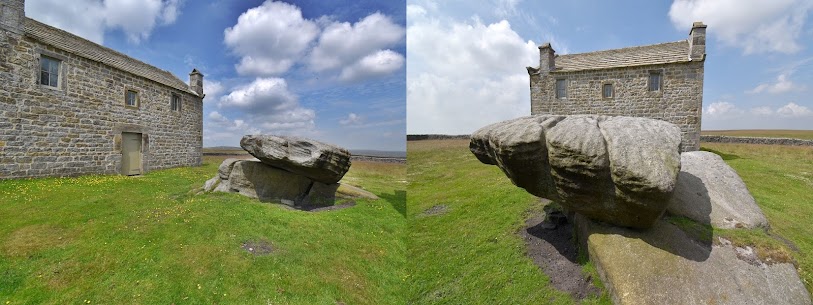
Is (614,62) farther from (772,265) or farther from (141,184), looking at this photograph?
(141,184)

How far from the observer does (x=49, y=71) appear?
59.2ft

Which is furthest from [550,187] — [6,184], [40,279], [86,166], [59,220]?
[86,166]

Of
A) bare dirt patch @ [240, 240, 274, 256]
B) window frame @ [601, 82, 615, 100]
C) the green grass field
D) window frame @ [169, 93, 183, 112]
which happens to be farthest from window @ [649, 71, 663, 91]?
window frame @ [169, 93, 183, 112]

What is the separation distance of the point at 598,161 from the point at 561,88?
21.4m

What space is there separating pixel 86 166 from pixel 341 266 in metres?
17.7

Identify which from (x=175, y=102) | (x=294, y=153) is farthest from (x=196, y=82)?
(x=294, y=153)

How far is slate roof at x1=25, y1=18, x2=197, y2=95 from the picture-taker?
58.6 feet

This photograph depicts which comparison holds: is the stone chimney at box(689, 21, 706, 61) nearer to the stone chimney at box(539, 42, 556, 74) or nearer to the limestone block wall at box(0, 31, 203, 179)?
the stone chimney at box(539, 42, 556, 74)

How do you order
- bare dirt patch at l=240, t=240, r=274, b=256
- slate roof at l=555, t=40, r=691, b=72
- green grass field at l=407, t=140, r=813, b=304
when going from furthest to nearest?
slate roof at l=555, t=40, r=691, b=72 < bare dirt patch at l=240, t=240, r=274, b=256 < green grass field at l=407, t=140, r=813, b=304

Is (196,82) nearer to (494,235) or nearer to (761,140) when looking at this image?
(494,235)

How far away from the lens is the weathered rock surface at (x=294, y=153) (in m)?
14.8

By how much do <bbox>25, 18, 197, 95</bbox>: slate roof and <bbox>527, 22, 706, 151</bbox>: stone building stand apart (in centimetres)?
2539

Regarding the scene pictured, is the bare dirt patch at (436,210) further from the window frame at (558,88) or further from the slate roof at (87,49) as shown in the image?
the slate roof at (87,49)

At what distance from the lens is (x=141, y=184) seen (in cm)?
1806
